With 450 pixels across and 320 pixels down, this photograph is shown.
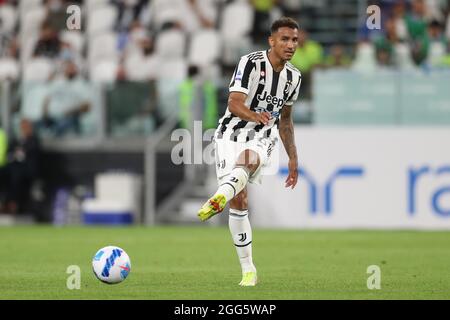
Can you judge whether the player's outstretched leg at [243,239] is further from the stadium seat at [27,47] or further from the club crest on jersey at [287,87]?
the stadium seat at [27,47]

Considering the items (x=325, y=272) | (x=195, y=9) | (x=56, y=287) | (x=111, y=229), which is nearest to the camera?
(x=56, y=287)

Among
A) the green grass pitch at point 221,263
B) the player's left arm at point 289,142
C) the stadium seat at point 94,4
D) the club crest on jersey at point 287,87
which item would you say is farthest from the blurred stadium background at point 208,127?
the club crest on jersey at point 287,87

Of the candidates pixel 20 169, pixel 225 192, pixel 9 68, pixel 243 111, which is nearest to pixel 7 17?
pixel 9 68

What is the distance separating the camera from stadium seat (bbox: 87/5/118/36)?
26922 mm

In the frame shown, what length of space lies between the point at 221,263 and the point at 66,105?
10074mm

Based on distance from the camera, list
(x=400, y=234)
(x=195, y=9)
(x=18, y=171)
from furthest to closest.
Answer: (x=195, y=9), (x=18, y=171), (x=400, y=234)

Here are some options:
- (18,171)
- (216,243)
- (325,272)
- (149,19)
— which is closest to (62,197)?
(18,171)

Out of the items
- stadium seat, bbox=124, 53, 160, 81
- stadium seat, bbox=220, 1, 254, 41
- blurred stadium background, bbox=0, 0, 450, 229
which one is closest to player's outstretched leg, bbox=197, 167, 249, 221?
blurred stadium background, bbox=0, 0, 450, 229

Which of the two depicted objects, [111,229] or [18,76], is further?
[18,76]

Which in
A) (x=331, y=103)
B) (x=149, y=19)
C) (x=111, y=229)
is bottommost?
(x=111, y=229)

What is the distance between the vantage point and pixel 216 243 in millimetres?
17812

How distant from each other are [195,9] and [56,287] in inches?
627

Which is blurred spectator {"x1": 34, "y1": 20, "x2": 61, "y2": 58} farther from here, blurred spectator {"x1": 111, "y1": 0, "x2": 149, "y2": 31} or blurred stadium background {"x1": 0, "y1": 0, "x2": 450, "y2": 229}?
blurred spectator {"x1": 111, "y1": 0, "x2": 149, "y2": 31}

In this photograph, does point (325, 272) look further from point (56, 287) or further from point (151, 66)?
point (151, 66)
